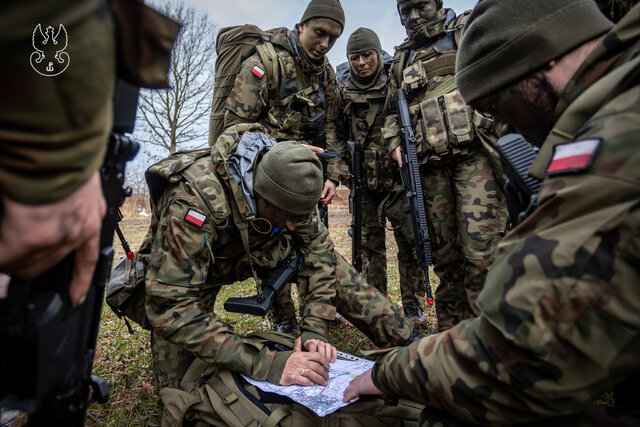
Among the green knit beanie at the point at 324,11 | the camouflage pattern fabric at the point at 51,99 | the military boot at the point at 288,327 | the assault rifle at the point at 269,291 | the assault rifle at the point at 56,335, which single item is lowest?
the military boot at the point at 288,327

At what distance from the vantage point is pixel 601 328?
0.91 metres

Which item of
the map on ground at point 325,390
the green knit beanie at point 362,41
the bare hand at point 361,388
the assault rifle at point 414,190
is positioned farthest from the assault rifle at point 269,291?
the green knit beanie at point 362,41

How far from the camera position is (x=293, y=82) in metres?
4.06

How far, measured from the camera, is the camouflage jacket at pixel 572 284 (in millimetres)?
891

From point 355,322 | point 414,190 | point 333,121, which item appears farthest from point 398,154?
point 355,322

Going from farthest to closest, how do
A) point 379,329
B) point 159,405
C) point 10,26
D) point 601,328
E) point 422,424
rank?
point 379,329, point 159,405, point 422,424, point 601,328, point 10,26

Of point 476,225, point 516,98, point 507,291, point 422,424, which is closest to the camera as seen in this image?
point 507,291

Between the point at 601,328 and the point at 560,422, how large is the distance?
0.37 m

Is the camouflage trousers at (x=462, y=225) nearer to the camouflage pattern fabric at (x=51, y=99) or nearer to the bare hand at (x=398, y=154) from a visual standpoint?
the bare hand at (x=398, y=154)

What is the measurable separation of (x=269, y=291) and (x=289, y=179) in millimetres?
750

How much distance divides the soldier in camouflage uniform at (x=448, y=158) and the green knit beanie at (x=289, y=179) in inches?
54.3

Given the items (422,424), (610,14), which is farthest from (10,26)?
(610,14)

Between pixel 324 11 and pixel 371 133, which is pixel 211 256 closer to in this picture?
pixel 371 133

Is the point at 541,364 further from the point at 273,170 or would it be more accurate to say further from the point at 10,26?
the point at 273,170
